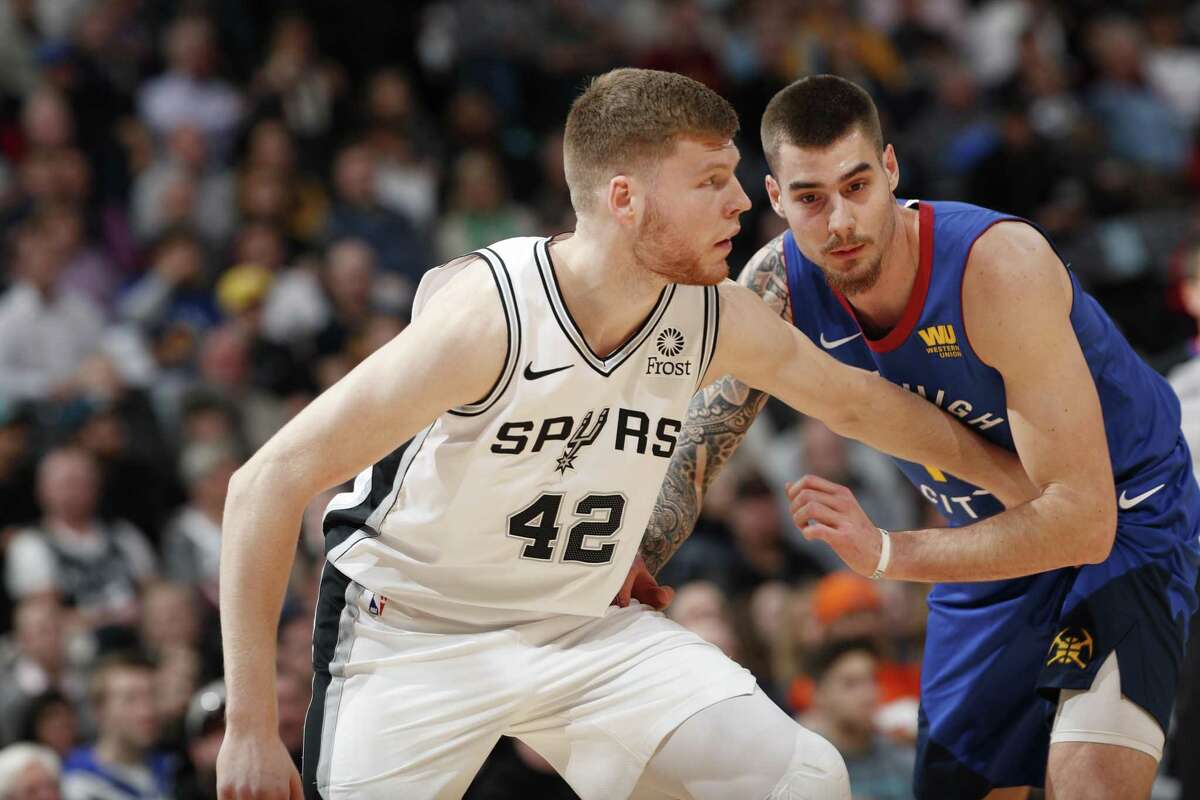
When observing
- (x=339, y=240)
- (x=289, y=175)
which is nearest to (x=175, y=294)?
(x=339, y=240)

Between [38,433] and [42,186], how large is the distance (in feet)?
7.39

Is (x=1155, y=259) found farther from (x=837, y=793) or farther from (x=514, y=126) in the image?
(x=837, y=793)

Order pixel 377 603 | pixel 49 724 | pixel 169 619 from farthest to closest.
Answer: pixel 169 619, pixel 49 724, pixel 377 603

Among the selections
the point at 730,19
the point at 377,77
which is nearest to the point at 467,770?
the point at 377,77

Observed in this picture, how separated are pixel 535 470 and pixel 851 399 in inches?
39.0

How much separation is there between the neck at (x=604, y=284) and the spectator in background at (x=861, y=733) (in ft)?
11.4

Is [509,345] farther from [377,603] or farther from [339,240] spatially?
[339,240]

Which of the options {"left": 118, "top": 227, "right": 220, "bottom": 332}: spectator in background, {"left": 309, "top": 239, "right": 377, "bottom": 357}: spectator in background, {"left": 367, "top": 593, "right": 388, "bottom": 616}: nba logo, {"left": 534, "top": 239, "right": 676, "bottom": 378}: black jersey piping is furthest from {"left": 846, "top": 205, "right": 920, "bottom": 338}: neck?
{"left": 118, "top": 227, "right": 220, "bottom": 332}: spectator in background

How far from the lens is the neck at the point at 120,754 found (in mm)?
6902

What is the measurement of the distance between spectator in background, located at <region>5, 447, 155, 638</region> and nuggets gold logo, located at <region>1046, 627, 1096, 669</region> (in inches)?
200

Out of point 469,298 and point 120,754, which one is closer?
Result: point 469,298

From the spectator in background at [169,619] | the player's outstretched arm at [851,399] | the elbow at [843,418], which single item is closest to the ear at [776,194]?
the player's outstretched arm at [851,399]

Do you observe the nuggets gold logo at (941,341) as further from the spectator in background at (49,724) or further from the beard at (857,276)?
the spectator in background at (49,724)

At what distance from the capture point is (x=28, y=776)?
245 inches
